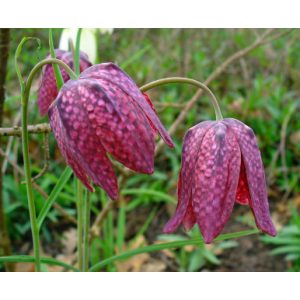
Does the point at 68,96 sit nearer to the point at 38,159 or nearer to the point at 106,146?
the point at 106,146

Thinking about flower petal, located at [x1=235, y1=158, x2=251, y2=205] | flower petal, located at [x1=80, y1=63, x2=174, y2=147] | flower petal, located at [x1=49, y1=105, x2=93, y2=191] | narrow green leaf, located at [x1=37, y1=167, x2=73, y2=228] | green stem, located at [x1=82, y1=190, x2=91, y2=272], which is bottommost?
green stem, located at [x1=82, y1=190, x2=91, y2=272]

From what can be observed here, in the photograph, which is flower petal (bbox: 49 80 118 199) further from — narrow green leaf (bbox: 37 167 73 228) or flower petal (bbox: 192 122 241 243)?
narrow green leaf (bbox: 37 167 73 228)

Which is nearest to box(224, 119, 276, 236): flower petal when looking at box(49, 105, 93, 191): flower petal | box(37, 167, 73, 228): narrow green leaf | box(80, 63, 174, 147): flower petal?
box(80, 63, 174, 147): flower petal

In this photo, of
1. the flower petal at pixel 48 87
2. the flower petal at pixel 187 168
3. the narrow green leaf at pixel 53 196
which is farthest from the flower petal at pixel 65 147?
the flower petal at pixel 48 87

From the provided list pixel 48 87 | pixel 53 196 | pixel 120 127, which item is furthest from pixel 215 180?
pixel 48 87

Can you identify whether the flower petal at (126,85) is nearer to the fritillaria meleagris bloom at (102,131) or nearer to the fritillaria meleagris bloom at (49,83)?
the fritillaria meleagris bloom at (102,131)

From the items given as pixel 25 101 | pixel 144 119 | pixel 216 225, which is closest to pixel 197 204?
pixel 216 225
